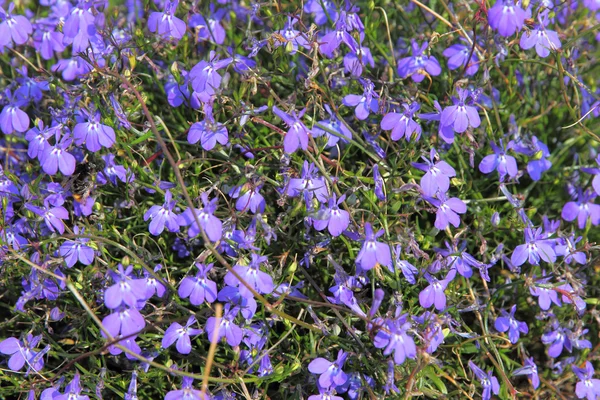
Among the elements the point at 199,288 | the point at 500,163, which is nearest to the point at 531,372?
the point at 500,163

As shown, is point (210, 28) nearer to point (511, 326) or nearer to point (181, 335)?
point (181, 335)

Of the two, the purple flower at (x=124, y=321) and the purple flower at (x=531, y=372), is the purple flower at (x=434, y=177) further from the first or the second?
the purple flower at (x=124, y=321)

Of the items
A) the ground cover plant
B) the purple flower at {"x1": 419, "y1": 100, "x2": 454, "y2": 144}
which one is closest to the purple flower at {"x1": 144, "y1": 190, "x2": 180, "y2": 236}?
the ground cover plant

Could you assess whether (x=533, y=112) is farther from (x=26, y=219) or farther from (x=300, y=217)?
(x=26, y=219)

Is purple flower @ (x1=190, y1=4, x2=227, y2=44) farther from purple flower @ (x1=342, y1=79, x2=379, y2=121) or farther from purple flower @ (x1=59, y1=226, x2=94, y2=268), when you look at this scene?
purple flower @ (x1=59, y1=226, x2=94, y2=268)

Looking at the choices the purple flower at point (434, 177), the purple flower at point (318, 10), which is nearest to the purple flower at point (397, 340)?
the purple flower at point (434, 177)

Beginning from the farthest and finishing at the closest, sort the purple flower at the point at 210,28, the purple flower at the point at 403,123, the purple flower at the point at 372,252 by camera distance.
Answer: the purple flower at the point at 210,28, the purple flower at the point at 403,123, the purple flower at the point at 372,252
